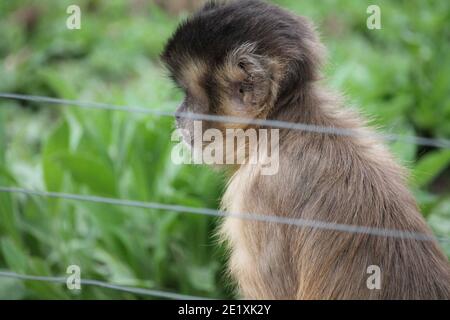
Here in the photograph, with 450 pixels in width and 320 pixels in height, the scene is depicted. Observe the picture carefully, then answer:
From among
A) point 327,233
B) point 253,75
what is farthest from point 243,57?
point 327,233

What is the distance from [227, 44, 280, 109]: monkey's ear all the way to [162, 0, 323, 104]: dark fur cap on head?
0.07 feet

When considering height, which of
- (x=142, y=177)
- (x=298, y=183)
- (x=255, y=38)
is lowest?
(x=142, y=177)

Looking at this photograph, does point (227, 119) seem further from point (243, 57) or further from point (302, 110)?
point (302, 110)

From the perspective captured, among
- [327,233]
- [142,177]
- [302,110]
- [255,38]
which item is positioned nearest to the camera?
[327,233]

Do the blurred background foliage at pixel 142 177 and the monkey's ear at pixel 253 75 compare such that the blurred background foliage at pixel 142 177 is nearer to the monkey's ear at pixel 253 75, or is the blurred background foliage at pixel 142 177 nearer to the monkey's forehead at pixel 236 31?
the monkey's forehead at pixel 236 31

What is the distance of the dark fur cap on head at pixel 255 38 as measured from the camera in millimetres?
3352

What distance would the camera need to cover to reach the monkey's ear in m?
3.33

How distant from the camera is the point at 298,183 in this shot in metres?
3.27

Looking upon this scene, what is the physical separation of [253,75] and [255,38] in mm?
167

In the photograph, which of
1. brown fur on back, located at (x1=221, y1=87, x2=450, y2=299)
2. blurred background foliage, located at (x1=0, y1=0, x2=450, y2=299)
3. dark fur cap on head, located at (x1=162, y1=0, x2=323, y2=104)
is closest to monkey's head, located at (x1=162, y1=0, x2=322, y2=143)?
dark fur cap on head, located at (x1=162, y1=0, x2=323, y2=104)

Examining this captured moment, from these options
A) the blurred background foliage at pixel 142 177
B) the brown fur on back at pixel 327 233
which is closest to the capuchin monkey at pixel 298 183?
the brown fur on back at pixel 327 233

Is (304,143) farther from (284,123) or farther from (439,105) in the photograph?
(439,105)

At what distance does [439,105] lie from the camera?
6.62 meters
